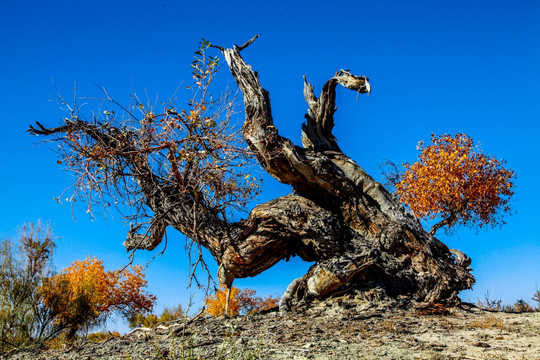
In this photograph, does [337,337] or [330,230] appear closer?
[337,337]

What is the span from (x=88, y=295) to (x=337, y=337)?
14.1 metres

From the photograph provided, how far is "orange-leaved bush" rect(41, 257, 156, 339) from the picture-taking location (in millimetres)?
16562

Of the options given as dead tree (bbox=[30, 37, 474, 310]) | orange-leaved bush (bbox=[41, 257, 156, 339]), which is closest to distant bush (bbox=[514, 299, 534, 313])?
dead tree (bbox=[30, 37, 474, 310])

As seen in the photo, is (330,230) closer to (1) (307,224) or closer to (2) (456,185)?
(1) (307,224)

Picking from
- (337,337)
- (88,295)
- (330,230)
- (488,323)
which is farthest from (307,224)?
(88,295)

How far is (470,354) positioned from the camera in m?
6.18

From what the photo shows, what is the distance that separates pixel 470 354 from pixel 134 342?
508 cm

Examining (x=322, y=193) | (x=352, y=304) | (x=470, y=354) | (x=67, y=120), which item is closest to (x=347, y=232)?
(x=322, y=193)

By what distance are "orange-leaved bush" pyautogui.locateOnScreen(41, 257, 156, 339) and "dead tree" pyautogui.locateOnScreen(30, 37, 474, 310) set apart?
6.16 m

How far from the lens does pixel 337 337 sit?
7.02 meters

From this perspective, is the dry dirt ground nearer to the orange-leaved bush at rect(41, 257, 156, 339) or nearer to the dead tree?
the dead tree

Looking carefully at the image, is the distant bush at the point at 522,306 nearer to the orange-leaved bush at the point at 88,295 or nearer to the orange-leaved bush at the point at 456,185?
the orange-leaved bush at the point at 456,185

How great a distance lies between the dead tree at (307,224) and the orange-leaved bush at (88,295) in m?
6.16

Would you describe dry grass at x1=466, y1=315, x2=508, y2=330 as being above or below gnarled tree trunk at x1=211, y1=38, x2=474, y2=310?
below
